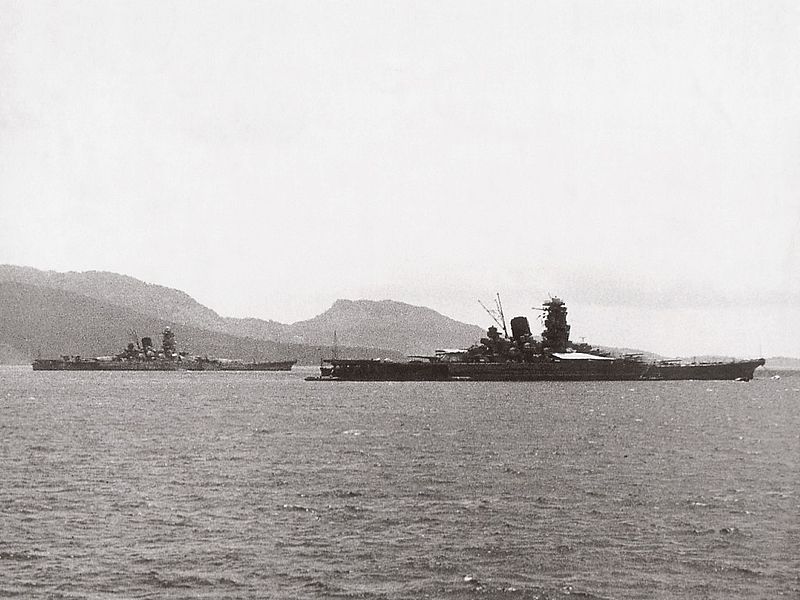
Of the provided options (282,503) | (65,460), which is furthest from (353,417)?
(282,503)

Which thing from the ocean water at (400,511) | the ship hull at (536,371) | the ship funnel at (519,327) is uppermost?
the ship funnel at (519,327)

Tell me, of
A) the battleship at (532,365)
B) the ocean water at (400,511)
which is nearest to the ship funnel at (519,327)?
the battleship at (532,365)

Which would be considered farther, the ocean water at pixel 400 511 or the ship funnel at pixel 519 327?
the ship funnel at pixel 519 327

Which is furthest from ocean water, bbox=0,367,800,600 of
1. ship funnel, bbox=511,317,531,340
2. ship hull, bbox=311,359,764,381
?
ship funnel, bbox=511,317,531,340

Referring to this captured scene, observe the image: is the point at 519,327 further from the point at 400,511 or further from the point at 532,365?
the point at 400,511

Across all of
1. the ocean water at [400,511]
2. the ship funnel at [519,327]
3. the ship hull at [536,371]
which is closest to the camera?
the ocean water at [400,511]

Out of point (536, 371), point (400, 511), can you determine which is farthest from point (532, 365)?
point (400, 511)

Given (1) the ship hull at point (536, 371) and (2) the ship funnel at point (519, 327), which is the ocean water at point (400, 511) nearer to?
(1) the ship hull at point (536, 371)
